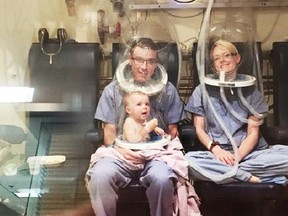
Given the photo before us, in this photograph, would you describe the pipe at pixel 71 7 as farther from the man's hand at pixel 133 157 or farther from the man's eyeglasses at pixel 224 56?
the man's hand at pixel 133 157

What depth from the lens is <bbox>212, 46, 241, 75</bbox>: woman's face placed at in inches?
102

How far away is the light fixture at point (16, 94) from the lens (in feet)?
9.40

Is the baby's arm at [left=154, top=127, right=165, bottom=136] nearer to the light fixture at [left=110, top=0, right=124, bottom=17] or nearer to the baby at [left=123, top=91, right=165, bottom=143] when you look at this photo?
the baby at [left=123, top=91, right=165, bottom=143]

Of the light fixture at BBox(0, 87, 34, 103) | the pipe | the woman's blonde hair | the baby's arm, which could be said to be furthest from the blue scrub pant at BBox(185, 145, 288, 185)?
the pipe

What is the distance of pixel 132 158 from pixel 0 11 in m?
1.22

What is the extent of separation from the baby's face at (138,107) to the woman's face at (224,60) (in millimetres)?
400

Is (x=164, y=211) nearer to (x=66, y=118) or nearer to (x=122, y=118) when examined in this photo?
(x=122, y=118)

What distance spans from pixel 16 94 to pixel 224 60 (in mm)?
1146

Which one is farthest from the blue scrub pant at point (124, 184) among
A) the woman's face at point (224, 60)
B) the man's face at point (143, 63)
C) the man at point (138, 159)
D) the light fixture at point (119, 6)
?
the light fixture at point (119, 6)

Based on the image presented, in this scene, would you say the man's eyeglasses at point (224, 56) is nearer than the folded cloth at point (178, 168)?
Answer: No

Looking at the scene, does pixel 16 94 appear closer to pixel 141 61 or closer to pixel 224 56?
pixel 141 61

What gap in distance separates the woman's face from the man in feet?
0.86

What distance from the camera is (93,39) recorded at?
314 cm

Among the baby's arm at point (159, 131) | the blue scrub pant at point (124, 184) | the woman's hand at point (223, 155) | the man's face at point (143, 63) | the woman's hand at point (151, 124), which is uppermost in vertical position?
the man's face at point (143, 63)
